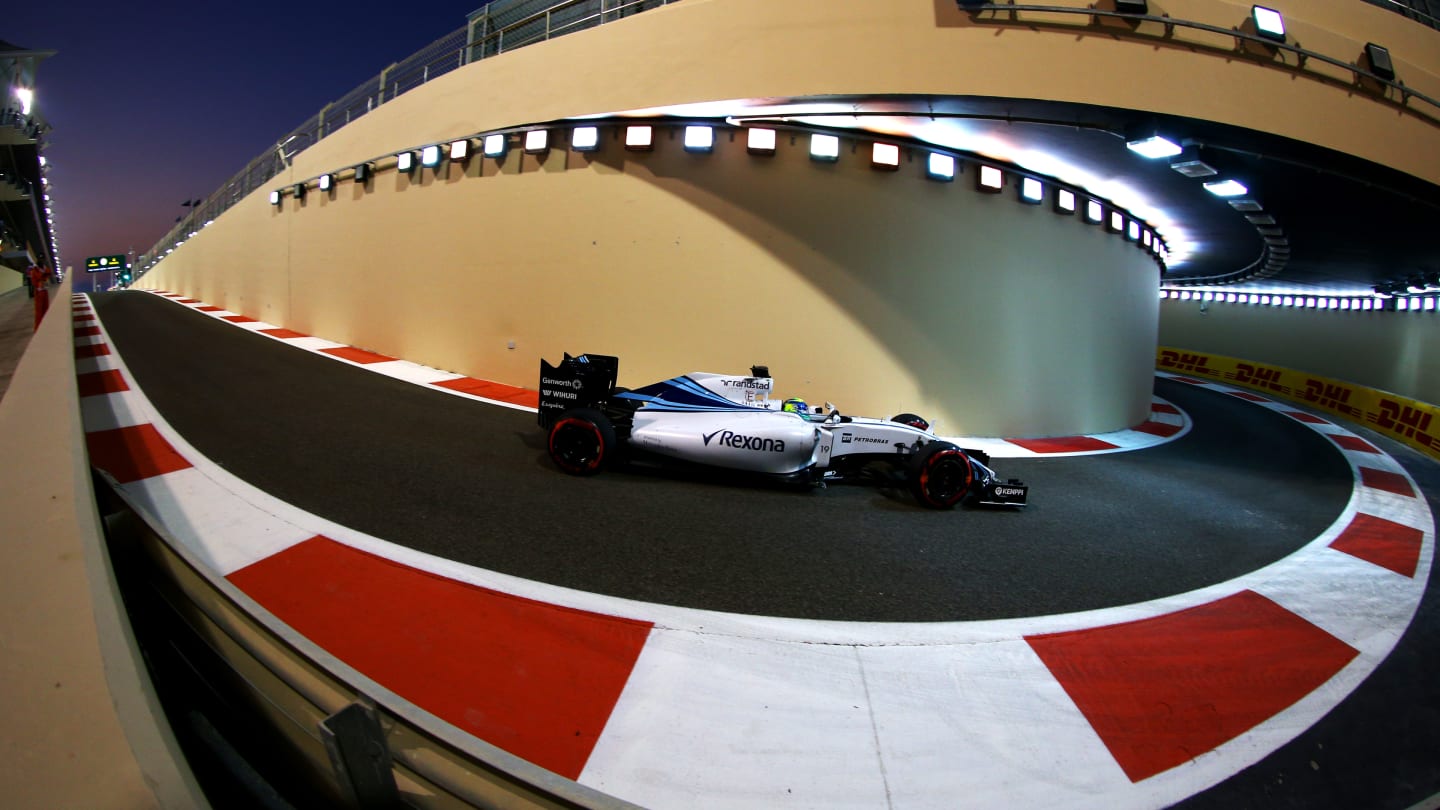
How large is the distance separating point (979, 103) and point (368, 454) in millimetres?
5477

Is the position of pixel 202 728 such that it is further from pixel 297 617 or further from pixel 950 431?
pixel 950 431

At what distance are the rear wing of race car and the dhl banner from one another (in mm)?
12012

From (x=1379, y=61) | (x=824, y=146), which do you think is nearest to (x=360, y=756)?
(x=824, y=146)

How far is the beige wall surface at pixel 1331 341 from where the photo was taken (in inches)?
451

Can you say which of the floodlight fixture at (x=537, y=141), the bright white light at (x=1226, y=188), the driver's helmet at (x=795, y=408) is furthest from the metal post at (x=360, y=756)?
the bright white light at (x=1226, y=188)

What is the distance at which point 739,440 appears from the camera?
3.50 meters

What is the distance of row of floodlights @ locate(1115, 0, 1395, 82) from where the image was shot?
387cm

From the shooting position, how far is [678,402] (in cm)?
381

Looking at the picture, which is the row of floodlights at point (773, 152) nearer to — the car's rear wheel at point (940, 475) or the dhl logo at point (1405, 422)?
the car's rear wheel at point (940, 475)

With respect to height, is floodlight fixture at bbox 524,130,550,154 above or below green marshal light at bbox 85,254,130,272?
below

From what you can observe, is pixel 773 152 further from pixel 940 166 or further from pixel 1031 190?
pixel 1031 190

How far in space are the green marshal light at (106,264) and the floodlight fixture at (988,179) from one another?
55.8 m

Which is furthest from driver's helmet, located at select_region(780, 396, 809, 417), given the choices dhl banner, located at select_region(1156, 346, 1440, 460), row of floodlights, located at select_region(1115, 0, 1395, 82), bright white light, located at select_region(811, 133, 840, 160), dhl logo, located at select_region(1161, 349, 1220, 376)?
dhl logo, located at select_region(1161, 349, 1220, 376)

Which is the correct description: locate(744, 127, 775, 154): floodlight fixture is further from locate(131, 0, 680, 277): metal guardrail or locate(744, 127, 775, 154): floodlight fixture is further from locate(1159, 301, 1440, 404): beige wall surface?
locate(1159, 301, 1440, 404): beige wall surface
